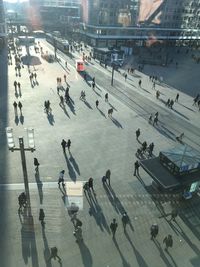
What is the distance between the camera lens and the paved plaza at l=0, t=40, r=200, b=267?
13305mm

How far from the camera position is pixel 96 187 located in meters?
17.9

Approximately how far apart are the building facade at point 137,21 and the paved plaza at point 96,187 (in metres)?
53.1

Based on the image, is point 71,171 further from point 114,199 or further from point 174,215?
point 174,215

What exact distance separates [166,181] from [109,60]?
150 feet

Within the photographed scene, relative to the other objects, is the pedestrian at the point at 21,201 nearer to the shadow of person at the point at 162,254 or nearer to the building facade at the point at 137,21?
the shadow of person at the point at 162,254

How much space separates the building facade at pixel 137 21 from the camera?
260 feet

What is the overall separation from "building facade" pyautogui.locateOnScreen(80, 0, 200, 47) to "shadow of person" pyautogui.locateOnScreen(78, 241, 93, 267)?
7499 cm

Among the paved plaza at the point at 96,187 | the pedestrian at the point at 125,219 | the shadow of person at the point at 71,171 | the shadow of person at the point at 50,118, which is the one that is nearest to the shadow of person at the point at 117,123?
the paved plaza at the point at 96,187

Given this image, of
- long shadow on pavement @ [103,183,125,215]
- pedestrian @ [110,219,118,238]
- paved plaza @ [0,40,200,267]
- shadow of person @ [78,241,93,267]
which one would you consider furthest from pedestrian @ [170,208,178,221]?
shadow of person @ [78,241,93,267]

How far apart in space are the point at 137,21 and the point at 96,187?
253 ft

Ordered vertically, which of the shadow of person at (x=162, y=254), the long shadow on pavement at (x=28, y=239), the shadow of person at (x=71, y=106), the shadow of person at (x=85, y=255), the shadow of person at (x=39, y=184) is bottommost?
the shadow of person at (x=162, y=254)

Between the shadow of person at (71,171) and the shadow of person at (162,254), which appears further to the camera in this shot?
the shadow of person at (71,171)

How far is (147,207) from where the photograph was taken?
54.1ft

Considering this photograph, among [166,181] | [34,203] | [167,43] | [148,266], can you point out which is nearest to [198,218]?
[166,181]
